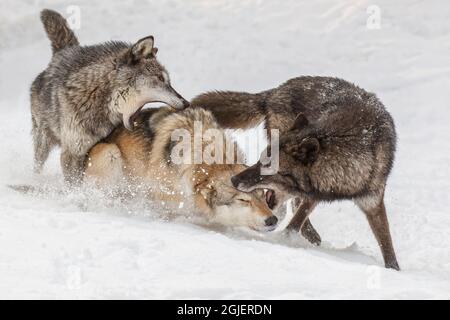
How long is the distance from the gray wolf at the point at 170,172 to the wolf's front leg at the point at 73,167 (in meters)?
0.08

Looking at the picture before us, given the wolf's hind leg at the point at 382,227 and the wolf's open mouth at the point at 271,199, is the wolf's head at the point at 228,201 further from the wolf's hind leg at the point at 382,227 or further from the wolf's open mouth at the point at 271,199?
the wolf's hind leg at the point at 382,227

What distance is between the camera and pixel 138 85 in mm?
7094

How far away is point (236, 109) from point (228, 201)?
123 centimetres

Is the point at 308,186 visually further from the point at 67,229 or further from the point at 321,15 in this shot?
the point at 321,15

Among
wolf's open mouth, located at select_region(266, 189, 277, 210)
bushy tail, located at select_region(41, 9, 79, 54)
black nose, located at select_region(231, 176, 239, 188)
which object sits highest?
bushy tail, located at select_region(41, 9, 79, 54)

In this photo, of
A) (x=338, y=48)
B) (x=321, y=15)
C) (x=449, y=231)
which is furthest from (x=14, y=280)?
(x=321, y=15)

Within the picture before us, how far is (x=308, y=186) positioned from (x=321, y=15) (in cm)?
1065

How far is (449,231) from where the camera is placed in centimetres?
791

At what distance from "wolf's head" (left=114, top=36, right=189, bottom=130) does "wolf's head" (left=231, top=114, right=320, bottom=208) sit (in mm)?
1252

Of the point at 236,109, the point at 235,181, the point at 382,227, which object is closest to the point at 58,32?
the point at 236,109

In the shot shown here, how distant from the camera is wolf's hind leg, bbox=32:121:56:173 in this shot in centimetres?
794

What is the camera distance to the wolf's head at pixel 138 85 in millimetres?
7086

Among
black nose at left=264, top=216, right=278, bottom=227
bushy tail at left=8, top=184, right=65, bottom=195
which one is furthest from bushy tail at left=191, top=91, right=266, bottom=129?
bushy tail at left=8, top=184, right=65, bottom=195

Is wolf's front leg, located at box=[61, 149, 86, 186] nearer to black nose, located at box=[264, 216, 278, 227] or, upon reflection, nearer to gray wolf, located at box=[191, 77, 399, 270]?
gray wolf, located at box=[191, 77, 399, 270]
